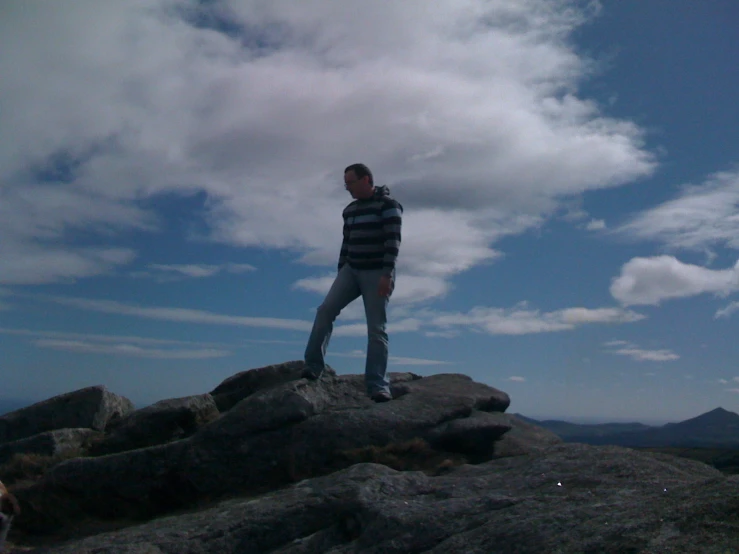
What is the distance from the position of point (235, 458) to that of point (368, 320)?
2.99 m

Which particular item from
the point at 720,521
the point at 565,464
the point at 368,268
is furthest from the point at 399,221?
the point at 720,521

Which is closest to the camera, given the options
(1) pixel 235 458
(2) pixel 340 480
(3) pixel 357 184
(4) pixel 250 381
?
(2) pixel 340 480

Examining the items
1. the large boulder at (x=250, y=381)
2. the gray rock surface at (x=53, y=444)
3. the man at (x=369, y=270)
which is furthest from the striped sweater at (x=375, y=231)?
the gray rock surface at (x=53, y=444)

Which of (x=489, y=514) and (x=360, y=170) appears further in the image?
(x=360, y=170)

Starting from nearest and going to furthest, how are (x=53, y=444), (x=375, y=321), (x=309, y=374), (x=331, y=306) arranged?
(x=375, y=321)
(x=331, y=306)
(x=309, y=374)
(x=53, y=444)

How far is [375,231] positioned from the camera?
11828 millimetres

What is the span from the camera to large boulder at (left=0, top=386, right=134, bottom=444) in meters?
14.6

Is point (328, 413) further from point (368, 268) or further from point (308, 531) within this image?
point (308, 531)

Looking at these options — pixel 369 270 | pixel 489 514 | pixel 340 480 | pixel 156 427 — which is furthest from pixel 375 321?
pixel 489 514

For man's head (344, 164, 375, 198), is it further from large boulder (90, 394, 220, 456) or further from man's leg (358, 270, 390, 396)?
large boulder (90, 394, 220, 456)

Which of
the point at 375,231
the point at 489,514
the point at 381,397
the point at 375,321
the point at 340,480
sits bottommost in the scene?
the point at 489,514

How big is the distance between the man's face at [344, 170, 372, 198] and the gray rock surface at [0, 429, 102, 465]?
6.56 meters

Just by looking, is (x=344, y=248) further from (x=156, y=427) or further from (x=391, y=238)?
(x=156, y=427)

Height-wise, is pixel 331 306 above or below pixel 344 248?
below
